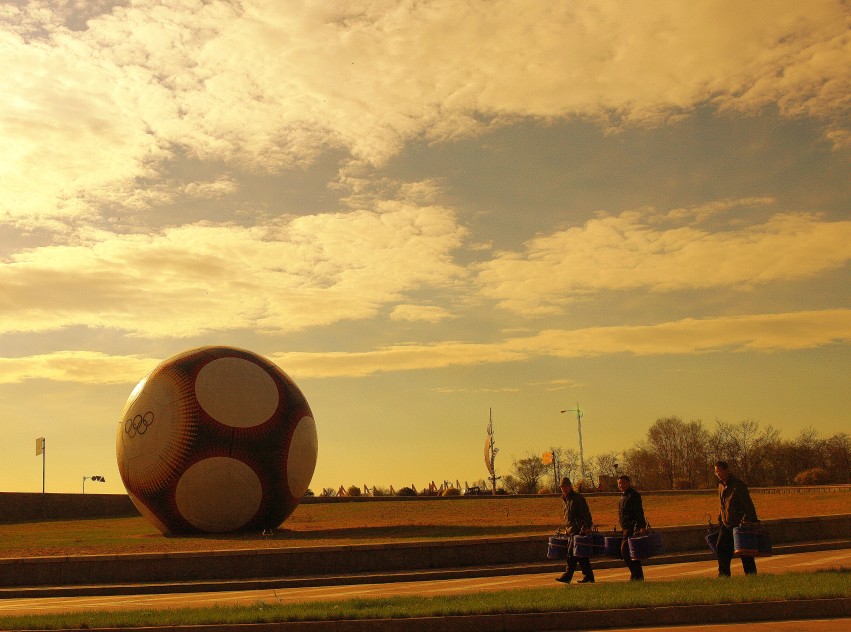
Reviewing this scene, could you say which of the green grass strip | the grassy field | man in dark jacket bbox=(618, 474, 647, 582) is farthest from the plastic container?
the grassy field

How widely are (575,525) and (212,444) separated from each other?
425 inches

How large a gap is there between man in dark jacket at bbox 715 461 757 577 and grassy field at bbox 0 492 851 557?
30.7ft

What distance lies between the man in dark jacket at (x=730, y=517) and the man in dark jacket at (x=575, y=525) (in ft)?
6.56

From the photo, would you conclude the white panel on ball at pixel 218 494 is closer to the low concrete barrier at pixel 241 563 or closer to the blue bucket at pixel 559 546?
the low concrete barrier at pixel 241 563

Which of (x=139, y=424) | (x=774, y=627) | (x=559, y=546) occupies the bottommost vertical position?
(x=774, y=627)

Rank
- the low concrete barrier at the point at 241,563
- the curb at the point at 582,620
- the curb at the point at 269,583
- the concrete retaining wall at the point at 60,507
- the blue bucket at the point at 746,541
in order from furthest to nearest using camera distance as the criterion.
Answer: the concrete retaining wall at the point at 60,507 → the low concrete barrier at the point at 241,563 → the curb at the point at 269,583 → the blue bucket at the point at 746,541 → the curb at the point at 582,620

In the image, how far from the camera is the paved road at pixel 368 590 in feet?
47.2

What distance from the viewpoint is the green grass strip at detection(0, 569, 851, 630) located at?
11.2 m

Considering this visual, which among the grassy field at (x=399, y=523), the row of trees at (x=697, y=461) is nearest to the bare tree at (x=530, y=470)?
the row of trees at (x=697, y=461)

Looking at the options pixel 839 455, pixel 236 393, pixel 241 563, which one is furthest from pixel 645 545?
pixel 839 455

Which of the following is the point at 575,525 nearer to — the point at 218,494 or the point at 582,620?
the point at 582,620

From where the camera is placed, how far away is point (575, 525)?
48.6 ft

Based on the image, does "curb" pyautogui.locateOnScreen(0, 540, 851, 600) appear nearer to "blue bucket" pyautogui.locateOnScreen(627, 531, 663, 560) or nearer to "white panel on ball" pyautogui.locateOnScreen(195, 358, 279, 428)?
"blue bucket" pyautogui.locateOnScreen(627, 531, 663, 560)

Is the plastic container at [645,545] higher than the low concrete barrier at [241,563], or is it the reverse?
the plastic container at [645,545]
